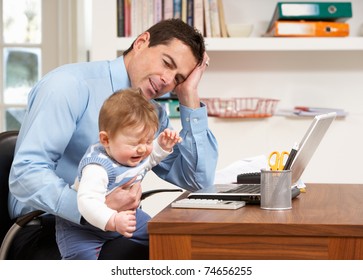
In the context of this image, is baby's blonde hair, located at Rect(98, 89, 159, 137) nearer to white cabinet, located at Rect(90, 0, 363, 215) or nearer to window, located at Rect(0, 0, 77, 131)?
white cabinet, located at Rect(90, 0, 363, 215)

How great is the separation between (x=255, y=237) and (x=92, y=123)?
2.30ft

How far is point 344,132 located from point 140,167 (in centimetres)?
215

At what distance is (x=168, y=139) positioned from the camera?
6.08 feet

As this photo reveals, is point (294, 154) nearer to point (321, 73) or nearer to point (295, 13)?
point (295, 13)

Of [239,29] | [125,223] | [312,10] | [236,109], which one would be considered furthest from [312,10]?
[125,223]

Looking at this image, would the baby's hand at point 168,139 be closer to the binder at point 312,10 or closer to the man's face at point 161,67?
the man's face at point 161,67

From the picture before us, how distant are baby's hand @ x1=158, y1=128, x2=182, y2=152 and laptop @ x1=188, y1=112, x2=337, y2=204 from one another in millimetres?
138

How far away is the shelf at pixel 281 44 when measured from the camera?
3.65m

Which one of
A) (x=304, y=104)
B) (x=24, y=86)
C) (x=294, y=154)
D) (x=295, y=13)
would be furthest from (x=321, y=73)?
(x=294, y=154)

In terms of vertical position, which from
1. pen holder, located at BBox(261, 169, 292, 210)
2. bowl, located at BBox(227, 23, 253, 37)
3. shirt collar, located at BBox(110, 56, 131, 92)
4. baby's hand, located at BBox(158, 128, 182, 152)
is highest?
bowl, located at BBox(227, 23, 253, 37)

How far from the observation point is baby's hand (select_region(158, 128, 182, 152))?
6.04 feet

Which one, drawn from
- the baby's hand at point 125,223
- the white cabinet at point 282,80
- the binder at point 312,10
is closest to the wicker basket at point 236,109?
the white cabinet at point 282,80

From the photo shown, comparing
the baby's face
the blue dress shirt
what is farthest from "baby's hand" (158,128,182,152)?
the blue dress shirt

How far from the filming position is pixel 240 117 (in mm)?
3697
